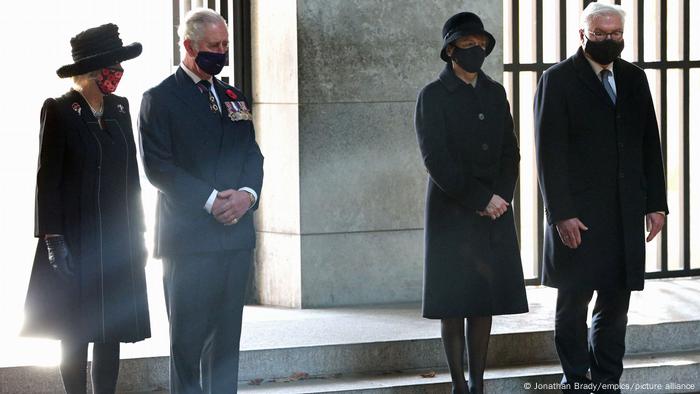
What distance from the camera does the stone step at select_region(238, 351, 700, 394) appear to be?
6246 millimetres

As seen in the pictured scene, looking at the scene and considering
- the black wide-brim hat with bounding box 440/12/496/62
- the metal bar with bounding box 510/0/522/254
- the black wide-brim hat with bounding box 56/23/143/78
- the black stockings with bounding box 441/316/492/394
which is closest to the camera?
the black wide-brim hat with bounding box 56/23/143/78

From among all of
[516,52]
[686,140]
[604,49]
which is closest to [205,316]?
[604,49]

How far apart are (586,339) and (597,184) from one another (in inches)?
28.2

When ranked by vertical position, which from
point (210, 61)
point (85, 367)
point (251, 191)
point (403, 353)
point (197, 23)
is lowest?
point (403, 353)

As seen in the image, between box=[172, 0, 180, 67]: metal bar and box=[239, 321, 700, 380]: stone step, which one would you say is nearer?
box=[239, 321, 700, 380]: stone step

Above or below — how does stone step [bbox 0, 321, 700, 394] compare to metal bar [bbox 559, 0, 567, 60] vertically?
below

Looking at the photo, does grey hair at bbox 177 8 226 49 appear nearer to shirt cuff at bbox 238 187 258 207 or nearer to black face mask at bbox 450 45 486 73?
shirt cuff at bbox 238 187 258 207

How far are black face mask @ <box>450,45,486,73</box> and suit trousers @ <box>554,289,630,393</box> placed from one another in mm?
1110

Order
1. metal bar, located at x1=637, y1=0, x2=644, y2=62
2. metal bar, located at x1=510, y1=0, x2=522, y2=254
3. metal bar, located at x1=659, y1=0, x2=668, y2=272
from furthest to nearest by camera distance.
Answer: metal bar, located at x1=659, y1=0, x2=668, y2=272, metal bar, located at x1=637, y1=0, x2=644, y2=62, metal bar, located at x1=510, y1=0, x2=522, y2=254

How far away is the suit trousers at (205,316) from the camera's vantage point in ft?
17.2

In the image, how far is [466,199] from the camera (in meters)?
5.71

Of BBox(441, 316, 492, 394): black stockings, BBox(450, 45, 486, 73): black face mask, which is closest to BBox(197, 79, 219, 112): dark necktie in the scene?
BBox(450, 45, 486, 73): black face mask

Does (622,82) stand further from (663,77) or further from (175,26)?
(175,26)

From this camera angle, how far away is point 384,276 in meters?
7.83
